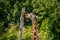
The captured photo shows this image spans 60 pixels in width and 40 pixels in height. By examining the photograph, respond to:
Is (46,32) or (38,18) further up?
(38,18)

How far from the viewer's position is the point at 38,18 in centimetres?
1416

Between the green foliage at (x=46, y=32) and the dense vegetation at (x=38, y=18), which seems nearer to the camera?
the dense vegetation at (x=38, y=18)

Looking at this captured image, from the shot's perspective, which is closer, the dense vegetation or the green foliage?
the dense vegetation

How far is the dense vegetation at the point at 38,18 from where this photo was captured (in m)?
12.5

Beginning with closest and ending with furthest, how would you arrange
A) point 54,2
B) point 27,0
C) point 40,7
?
point 54,2 < point 40,7 < point 27,0

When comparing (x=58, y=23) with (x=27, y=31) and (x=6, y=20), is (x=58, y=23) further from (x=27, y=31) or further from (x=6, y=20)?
(x=6, y=20)

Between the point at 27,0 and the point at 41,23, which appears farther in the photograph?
the point at 27,0

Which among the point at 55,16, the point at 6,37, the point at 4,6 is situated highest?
the point at 4,6

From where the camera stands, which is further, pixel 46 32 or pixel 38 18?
pixel 38 18

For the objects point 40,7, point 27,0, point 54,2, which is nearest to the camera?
point 54,2

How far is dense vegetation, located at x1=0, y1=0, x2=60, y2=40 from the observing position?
12.5m

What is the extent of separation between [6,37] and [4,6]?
2.40 meters

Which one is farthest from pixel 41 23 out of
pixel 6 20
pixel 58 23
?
pixel 6 20

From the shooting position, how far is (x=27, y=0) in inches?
606
